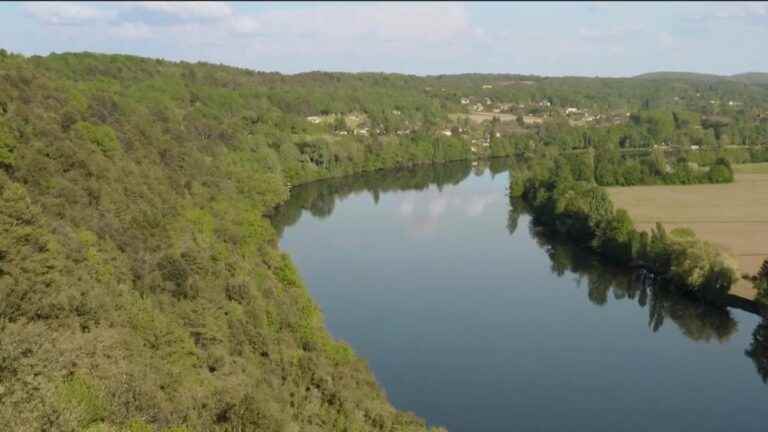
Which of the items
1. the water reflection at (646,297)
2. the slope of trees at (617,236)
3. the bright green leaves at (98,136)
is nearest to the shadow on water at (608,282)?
the water reflection at (646,297)


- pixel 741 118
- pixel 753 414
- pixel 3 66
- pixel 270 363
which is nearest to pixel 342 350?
pixel 270 363

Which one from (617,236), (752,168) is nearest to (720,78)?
(752,168)

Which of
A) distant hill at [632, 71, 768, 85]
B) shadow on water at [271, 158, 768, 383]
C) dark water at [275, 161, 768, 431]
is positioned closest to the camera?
dark water at [275, 161, 768, 431]

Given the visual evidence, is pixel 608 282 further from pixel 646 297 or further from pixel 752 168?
pixel 752 168

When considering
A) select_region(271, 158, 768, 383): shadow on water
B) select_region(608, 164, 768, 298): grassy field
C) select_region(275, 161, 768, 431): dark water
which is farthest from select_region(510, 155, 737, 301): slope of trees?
select_region(608, 164, 768, 298): grassy field

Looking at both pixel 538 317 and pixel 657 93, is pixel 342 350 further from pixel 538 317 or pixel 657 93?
pixel 657 93

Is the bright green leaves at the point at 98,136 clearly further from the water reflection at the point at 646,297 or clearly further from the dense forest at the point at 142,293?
the water reflection at the point at 646,297

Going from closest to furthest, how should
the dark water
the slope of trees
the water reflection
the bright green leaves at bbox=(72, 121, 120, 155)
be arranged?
the dark water → the bright green leaves at bbox=(72, 121, 120, 155) → the water reflection → the slope of trees

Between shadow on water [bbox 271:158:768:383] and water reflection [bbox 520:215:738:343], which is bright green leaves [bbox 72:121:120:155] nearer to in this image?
shadow on water [bbox 271:158:768:383]
